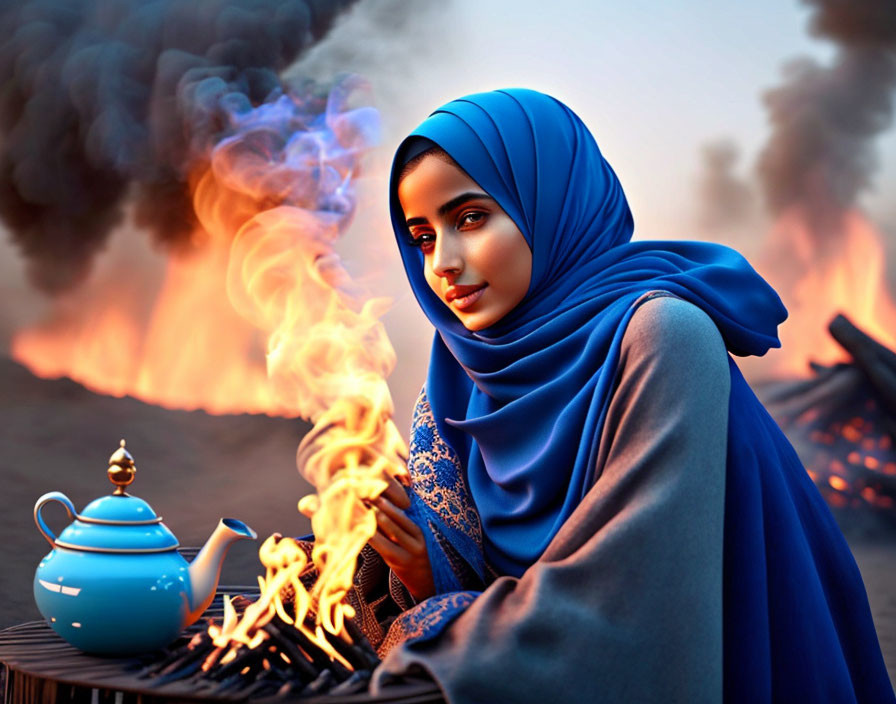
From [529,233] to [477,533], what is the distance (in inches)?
19.1

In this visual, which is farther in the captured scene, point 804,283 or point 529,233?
point 804,283

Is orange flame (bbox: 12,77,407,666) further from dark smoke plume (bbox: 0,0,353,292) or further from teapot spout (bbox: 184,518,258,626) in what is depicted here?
dark smoke plume (bbox: 0,0,353,292)

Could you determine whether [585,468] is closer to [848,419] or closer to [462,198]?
[462,198]

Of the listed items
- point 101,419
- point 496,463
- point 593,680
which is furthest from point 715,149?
point 593,680

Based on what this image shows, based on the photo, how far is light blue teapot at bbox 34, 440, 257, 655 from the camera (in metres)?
1.06

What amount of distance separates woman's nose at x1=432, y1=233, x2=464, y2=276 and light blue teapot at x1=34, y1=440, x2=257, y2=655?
550 millimetres

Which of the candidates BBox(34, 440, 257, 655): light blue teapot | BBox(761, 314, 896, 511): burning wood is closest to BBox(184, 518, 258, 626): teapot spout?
BBox(34, 440, 257, 655): light blue teapot

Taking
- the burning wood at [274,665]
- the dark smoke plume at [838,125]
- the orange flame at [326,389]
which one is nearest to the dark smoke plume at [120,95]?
the dark smoke plume at [838,125]

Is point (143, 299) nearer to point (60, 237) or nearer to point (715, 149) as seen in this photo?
point (60, 237)

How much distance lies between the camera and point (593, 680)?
0.93 metres

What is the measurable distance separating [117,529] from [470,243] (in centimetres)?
65

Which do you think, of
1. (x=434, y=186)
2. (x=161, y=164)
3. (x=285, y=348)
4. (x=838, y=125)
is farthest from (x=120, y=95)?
(x=434, y=186)

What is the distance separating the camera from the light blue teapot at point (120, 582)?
41.9 inches

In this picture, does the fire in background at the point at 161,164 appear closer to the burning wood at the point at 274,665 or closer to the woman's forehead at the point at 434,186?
the woman's forehead at the point at 434,186
